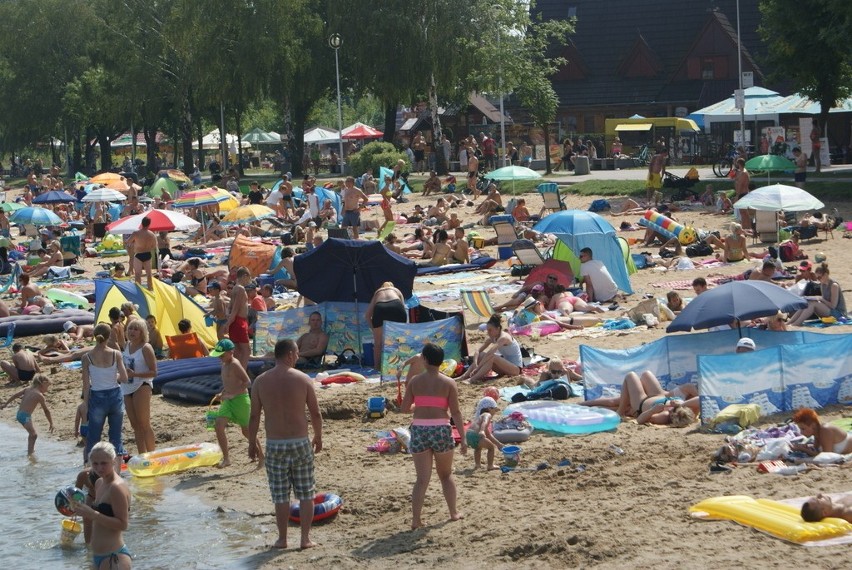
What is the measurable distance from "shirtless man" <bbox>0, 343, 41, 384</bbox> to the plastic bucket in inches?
328

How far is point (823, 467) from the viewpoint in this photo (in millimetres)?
8773

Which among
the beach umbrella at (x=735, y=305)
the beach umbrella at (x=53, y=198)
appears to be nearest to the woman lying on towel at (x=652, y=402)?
the beach umbrella at (x=735, y=305)

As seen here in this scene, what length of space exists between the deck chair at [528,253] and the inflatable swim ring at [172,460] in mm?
8756

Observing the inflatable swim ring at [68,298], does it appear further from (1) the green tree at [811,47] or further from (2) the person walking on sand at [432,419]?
(1) the green tree at [811,47]

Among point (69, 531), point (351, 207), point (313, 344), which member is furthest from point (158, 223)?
point (69, 531)

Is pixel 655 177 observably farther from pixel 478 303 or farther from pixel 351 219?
pixel 478 303

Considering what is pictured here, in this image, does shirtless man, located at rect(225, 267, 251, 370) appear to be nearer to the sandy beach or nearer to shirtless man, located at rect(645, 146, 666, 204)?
the sandy beach

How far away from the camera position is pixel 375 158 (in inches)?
1586

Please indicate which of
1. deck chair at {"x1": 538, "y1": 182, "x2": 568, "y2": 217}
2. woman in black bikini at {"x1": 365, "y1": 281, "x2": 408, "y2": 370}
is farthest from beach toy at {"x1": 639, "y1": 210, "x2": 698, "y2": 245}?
woman in black bikini at {"x1": 365, "y1": 281, "x2": 408, "y2": 370}

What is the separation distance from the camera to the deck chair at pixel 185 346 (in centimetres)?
1545

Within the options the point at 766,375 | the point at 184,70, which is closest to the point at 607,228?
the point at 766,375

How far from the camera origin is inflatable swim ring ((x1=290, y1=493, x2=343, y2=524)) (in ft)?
30.8

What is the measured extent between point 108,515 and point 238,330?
22.1 ft

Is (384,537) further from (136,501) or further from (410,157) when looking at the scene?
(410,157)
